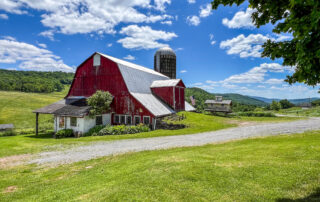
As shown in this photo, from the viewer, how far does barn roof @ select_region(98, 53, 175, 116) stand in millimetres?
26525

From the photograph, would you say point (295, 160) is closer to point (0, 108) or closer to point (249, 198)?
point (249, 198)

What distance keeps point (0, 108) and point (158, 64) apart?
6253 cm

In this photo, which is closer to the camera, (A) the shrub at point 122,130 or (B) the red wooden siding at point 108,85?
(A) the shrub at point 122,130

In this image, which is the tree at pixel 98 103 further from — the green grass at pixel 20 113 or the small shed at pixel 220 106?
the small shed at pixel 220 106

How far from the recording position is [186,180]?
20.5ft

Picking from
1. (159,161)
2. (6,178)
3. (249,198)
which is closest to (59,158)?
(6,178)

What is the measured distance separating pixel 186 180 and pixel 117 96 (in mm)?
23081

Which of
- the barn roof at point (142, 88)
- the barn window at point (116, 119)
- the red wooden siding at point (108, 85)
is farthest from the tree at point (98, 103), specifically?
the barn roof at point (142, 88)

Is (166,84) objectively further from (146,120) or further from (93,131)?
(93,131)

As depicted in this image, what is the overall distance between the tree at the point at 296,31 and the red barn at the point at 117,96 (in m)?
19.8

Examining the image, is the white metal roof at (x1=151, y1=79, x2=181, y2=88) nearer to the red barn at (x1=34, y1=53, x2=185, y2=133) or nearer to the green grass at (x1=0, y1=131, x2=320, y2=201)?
the red barn at (x1=34, y1=53, x2=185, y2=133)

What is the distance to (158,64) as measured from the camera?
165 ft

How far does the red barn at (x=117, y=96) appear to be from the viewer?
80.3ft

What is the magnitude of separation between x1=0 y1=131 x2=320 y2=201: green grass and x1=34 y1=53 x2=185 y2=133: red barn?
15.6 meters
